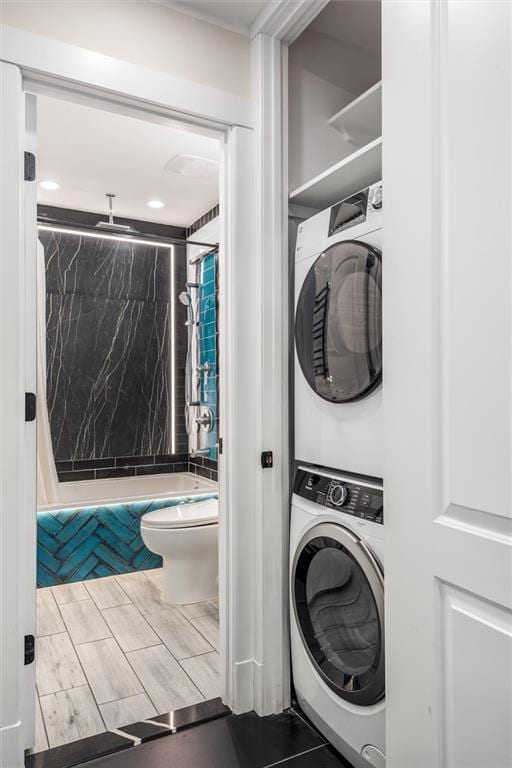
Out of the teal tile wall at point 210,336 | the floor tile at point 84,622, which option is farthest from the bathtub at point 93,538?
the teal tile wall at point 210,336

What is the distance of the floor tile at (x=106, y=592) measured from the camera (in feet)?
9.67

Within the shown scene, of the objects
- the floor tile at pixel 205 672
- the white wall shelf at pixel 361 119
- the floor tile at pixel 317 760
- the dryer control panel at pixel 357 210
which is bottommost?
the floor tile at pixel 205 672

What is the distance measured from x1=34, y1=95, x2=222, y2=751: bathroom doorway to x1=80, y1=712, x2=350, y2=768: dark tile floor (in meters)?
0.17

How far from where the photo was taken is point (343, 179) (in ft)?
6.09

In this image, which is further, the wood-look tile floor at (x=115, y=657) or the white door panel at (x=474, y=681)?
the wood-look tile floor at (x=115, y=657)

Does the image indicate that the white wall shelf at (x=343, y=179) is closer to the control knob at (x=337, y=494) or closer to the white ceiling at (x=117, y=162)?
the white ceiling at (x=117, y=162)

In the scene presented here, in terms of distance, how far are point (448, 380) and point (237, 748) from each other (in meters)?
1.46

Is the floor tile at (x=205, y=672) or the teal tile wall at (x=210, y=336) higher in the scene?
the teal tile wall at (x=210, y=336)

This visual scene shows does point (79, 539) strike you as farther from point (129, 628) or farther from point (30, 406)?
point (30, 406)

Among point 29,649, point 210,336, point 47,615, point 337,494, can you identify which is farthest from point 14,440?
point 210,336

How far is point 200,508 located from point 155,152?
7.04 feet

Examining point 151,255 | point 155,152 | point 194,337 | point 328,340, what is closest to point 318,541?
point 328,340

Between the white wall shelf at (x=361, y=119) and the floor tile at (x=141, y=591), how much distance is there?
2541mm

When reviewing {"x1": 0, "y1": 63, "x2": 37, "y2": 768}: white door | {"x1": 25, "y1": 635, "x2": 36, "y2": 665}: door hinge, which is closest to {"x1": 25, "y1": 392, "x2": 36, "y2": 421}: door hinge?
{"x1": 0, "y1": 63, "x2": 37, "y2": 768}: white door
